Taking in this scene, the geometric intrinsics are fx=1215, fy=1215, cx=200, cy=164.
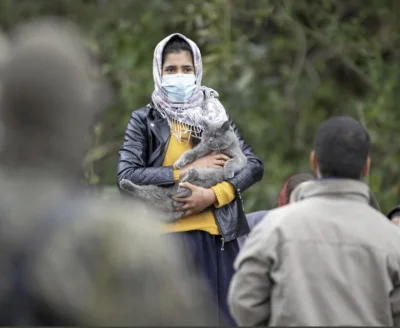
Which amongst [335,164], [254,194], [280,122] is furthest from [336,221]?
[280,122]

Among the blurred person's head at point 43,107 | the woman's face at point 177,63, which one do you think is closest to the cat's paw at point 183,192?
the woman's face at point 177,63

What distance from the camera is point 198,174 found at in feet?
16.7

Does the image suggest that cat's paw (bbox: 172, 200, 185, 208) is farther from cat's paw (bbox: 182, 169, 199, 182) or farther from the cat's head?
the cat's head

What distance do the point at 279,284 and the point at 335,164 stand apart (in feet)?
1.34

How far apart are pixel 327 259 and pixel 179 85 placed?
190 centimetres

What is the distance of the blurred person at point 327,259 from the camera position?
350cm

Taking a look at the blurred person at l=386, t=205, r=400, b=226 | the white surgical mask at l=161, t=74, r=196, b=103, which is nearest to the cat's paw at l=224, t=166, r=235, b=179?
the white surgical mask at l=161, t=74, r=196, b=103

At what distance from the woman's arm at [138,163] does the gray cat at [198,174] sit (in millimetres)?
30

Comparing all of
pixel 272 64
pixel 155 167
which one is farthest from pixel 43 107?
pixel 272 64

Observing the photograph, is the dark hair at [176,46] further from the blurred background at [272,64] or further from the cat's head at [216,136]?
the blurred background at [272,64]

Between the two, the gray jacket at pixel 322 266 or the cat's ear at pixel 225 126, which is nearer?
the gray jacket at pixel 322 266

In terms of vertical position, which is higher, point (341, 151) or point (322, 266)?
point (341, 151)

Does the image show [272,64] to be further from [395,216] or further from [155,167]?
[155,167]

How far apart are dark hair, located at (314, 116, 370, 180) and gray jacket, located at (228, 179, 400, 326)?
4 centimetres
